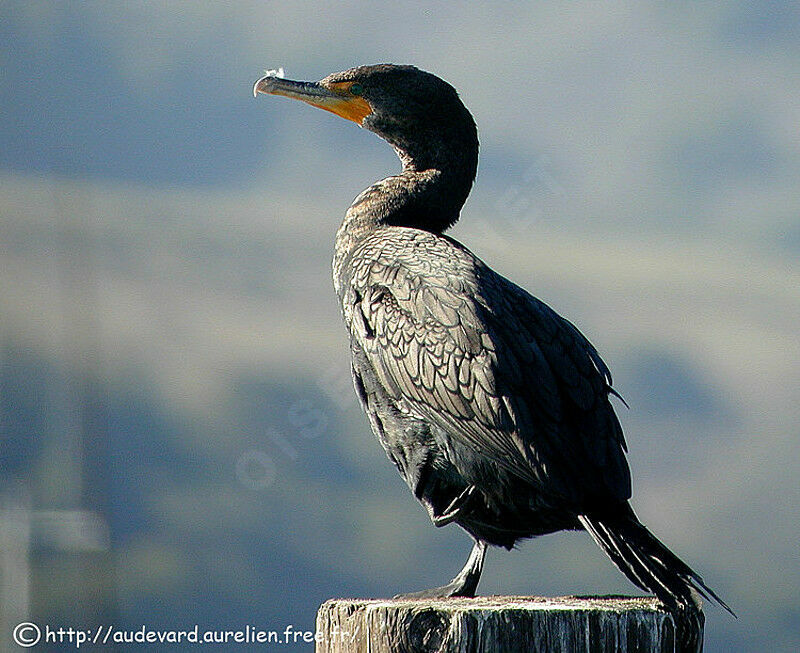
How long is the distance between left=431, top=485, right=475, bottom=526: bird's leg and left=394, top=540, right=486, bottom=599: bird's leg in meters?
0.24

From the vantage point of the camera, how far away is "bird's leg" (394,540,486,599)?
4027 mm

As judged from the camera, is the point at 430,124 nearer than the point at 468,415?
No

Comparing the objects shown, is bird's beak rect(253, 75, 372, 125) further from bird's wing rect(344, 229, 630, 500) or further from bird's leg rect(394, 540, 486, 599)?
bird's leg rect(394, 540, 486, 599)

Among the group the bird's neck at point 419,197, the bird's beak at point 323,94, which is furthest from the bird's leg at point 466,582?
the bird's beak at point 323,94

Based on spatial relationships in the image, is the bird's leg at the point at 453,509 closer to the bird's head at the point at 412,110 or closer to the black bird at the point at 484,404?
the black bird at the point at 484,404

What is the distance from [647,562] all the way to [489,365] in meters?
0.84

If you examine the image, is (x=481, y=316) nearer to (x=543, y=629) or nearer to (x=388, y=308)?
(x=388, y=308)

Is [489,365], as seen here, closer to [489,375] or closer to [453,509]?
[489,375]

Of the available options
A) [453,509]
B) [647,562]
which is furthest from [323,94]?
[647,562]

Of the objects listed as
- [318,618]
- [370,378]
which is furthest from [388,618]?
[370,378]

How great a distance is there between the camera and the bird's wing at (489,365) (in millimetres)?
3672

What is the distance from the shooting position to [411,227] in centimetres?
462

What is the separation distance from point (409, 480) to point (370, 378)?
42 cm

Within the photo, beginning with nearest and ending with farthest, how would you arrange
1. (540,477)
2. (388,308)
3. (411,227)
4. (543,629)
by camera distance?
(543,629) < (540,477) < (388,308) < (411,227)
